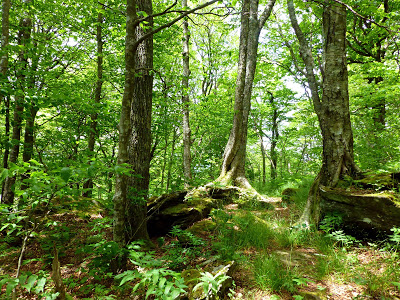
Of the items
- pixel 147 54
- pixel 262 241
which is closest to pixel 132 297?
pixel 262 241

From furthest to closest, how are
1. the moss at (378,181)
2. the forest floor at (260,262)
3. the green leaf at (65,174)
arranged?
the moss at (378,181) → the forest floor at (260,262) → the green leaf at (65,174)

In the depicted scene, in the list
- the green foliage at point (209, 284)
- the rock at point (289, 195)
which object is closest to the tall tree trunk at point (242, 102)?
the rock at point (289, 195)

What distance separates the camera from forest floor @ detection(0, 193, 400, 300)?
2.42 meters

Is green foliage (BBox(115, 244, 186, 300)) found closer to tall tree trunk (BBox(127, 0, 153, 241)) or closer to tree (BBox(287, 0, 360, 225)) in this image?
tall tree trunk (BBox(127, 0, 153, 241))

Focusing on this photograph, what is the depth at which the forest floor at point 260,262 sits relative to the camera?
2416 millimetres

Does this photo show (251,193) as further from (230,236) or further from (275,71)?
(275,71)

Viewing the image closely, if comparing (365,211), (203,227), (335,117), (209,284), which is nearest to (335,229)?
(365,211)

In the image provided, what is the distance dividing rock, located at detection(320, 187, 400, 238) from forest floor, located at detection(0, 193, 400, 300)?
0.75 feet

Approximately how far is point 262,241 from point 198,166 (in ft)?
26.5

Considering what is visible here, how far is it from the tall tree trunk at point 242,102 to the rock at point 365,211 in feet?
10.6

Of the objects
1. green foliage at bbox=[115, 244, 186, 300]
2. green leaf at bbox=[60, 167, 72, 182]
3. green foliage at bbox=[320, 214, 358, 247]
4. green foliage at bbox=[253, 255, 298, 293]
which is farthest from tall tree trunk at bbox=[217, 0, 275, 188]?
green leaf at bbox=[60, 167, 72, 182]

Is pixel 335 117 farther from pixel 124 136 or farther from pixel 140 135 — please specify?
pixel 124 136

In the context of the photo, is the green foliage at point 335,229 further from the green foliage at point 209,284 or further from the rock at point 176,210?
the rock at point 176,210

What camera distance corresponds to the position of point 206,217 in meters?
5.19
